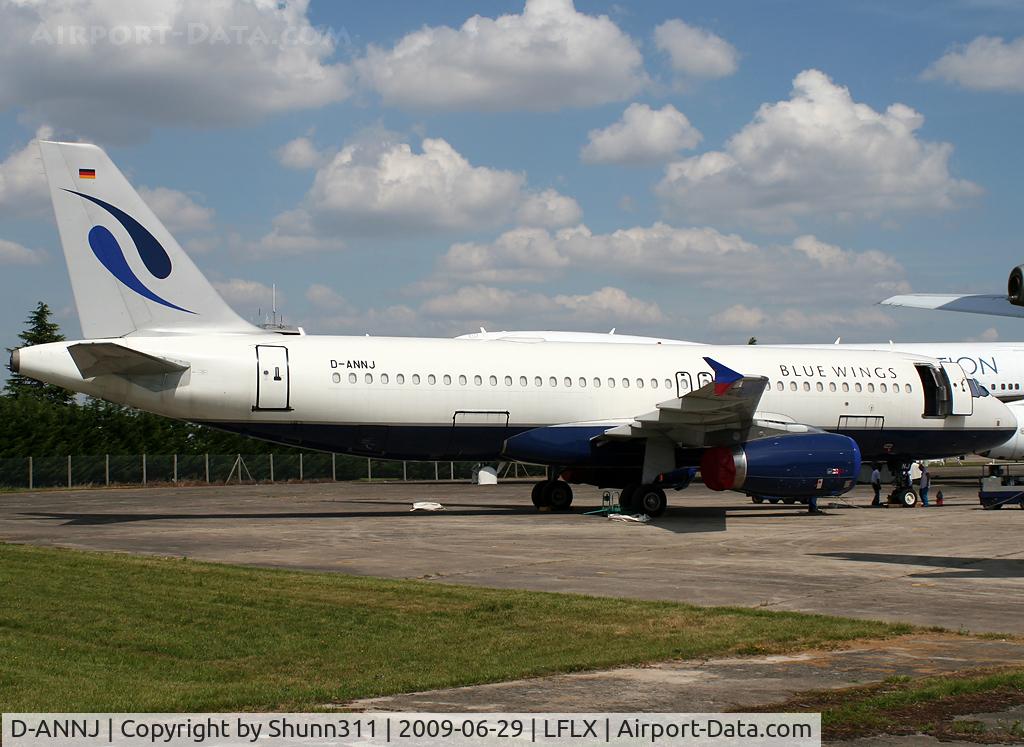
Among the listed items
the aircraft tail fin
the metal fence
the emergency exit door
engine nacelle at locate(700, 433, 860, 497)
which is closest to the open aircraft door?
engine nacelle at locate(700, 433, 860, 497)

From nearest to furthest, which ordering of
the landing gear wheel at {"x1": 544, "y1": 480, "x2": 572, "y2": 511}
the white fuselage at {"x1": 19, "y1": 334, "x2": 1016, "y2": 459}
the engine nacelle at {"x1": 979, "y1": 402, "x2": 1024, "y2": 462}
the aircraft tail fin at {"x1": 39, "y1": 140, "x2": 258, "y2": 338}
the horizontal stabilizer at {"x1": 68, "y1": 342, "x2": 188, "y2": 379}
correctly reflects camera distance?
the horizontal stabilizer at {"x1": 68, "y1": 342, "x2": 188, "y2": 379} < the aircraft tail fin at {"x1": 39, "y1": 140, "x2": 258, "y2": 338} < the white fuselage at {"x1": 19, "y1": 334, "x2": 1016, "y2": 459} < the landing gear wheel at {"x1": 544, "y1": 480, "x2": 572, "y2": 511} < the engine nacelle at {"x1": 979, "y1": 402, "x2": 1024, "y2": 462}

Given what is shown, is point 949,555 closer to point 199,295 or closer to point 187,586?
point 187,586

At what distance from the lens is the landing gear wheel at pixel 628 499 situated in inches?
933

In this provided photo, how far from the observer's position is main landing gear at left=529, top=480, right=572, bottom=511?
85.3ft

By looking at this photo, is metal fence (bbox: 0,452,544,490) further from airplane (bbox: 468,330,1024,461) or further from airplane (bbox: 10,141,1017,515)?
airplane (bbox: 10,141,1017,515)

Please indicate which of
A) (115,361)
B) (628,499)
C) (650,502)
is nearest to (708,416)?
(650,502)

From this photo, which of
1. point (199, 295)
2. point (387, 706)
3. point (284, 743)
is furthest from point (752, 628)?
point (199, 295)

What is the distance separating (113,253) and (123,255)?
0.18 meters

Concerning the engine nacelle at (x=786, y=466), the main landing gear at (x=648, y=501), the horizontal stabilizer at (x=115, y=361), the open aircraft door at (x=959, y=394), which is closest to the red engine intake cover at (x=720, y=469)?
the engine nacelle at (x=786, y=466)

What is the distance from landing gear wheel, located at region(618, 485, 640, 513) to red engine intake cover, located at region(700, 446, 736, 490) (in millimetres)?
1729

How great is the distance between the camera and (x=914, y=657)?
28.5 ft

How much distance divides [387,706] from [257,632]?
3.22 meters

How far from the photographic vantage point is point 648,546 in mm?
18016

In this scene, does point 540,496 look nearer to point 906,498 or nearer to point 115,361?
point 906,498
